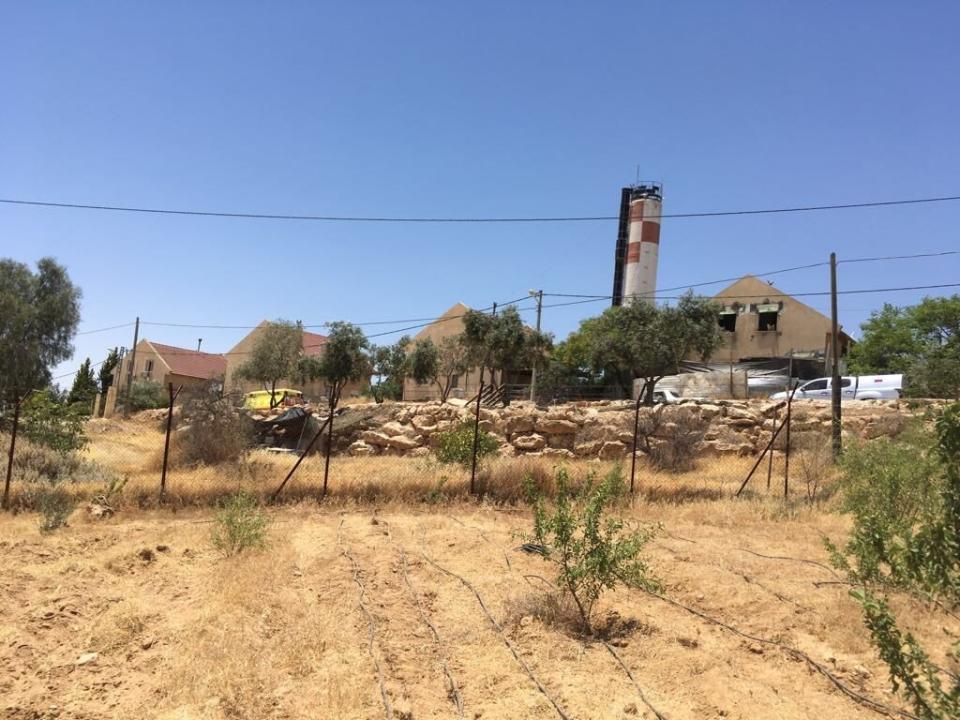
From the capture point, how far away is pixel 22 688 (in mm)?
4926

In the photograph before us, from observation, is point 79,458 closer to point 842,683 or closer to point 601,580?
point 601,580

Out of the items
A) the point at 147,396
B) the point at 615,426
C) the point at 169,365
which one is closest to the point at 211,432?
the point at 615,426

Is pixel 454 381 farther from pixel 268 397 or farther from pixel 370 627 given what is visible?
pixel 370 627

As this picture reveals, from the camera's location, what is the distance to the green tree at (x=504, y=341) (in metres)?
36.2

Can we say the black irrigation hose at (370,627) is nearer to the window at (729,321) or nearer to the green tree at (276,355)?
the green tree at (276,355)

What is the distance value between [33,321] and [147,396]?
1905 centimetres

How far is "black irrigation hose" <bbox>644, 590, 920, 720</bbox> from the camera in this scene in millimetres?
4652

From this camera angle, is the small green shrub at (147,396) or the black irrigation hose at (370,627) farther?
the small green shrub at (147,396)

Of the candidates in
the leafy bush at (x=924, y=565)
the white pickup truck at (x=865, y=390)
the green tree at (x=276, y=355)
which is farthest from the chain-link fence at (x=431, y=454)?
the green tree at (x=276, y=355)

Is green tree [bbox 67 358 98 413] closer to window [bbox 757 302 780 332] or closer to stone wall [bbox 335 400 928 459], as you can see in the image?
stone wall [bbox 335 400 928 459]

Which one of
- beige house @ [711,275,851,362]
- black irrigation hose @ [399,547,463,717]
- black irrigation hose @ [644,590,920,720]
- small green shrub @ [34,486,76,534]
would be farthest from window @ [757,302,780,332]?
small green shrub @ [34,486,76,534]

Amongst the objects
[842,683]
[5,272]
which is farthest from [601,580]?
[5,272]

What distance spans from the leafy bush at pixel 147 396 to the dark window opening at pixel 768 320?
37.0 metres

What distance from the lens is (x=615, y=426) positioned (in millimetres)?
21016
